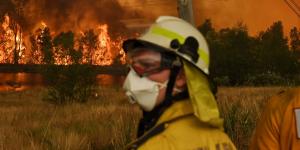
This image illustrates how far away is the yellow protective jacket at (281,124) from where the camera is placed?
265cm

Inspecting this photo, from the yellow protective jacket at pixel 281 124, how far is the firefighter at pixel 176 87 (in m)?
0.39

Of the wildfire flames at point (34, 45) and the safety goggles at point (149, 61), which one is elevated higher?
the wildfire flames at point (34, 45)

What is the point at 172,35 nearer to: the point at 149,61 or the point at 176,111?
the point at 149,61

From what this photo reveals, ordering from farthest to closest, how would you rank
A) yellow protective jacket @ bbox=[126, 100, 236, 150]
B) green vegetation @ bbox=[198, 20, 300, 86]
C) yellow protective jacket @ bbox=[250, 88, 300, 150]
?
green vegetation @ bbox=[198, 20, 300, 86] → yellow protective jacket @ bbox=[250, 88, 300, 150] → yellow protective jacket @ bbox=[126, 100, 236, 150]

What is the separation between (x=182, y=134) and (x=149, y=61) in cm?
33

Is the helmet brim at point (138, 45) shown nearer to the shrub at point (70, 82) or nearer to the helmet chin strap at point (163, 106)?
the helmet chin strap at point (163, 106)

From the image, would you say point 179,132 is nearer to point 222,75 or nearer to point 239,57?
point 222,75

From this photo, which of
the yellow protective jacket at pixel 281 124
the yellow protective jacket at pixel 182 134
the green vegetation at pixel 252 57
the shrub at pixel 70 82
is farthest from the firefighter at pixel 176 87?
the green vegetation at pixel 252 57

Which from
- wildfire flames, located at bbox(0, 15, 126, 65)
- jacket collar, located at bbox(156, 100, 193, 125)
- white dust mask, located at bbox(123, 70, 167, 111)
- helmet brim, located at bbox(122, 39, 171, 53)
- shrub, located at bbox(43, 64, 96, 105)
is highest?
wildfire flames, located at bbox(0, 15, 126, 65)

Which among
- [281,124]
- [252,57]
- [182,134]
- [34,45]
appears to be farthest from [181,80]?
[34,45]

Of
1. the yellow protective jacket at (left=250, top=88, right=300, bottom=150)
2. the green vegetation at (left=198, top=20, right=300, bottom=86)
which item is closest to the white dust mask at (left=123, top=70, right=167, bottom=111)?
the yellow protective jacket at (left=250, top=88, right=300, bottom=150)

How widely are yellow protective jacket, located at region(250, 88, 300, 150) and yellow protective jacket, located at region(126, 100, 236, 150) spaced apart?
381 mm

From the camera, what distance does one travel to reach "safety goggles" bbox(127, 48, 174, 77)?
93.2 inches

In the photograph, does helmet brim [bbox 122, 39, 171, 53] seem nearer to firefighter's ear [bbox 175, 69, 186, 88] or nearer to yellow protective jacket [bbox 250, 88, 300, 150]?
firefighter's ear [bbox 175, 69, 186, 88]
